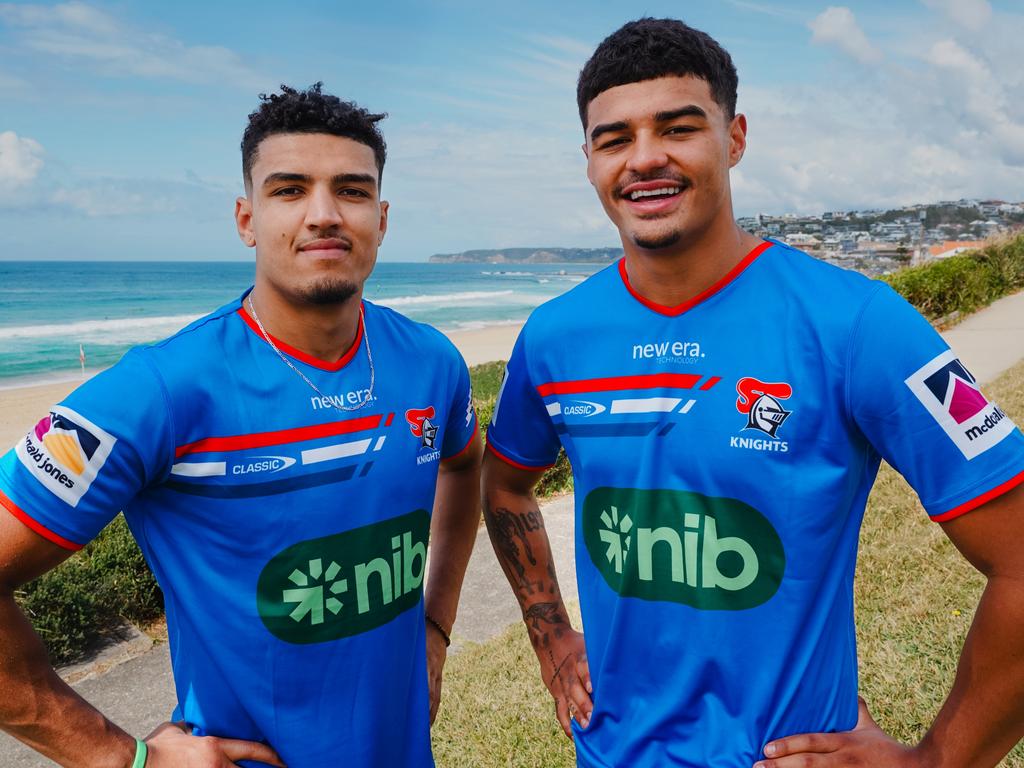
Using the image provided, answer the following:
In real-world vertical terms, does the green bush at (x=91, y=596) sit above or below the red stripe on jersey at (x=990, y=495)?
below

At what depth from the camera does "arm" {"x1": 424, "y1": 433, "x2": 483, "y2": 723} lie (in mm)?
3318

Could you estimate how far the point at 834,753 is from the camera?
7.01 ft

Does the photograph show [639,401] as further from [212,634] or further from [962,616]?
[962,616]

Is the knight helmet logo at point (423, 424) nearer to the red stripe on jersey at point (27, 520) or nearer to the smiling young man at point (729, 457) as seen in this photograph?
the smiling young man at point (729, 457)

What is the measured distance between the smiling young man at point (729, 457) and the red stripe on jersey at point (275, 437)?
2.03ft

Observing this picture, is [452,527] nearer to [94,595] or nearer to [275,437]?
[275,437]

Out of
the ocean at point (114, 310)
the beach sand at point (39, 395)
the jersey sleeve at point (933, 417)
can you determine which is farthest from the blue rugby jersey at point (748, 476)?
the ocean at point (114, 310)

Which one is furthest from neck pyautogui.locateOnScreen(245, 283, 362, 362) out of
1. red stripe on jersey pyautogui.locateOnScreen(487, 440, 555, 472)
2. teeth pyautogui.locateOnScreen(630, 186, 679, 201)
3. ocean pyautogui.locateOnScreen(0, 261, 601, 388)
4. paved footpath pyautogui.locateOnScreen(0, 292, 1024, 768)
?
ocean pyautogui.locateOnScreen(0, 261, 601, 388)

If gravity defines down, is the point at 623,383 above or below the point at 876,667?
above

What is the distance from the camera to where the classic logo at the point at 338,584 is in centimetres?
243

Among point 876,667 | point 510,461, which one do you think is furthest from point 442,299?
point 510,461

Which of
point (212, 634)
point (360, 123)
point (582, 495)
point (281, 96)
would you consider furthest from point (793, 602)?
point (281, 96)

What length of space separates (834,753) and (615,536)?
799 millimetres

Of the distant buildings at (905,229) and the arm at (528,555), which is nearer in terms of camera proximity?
the arm at (528,555)
